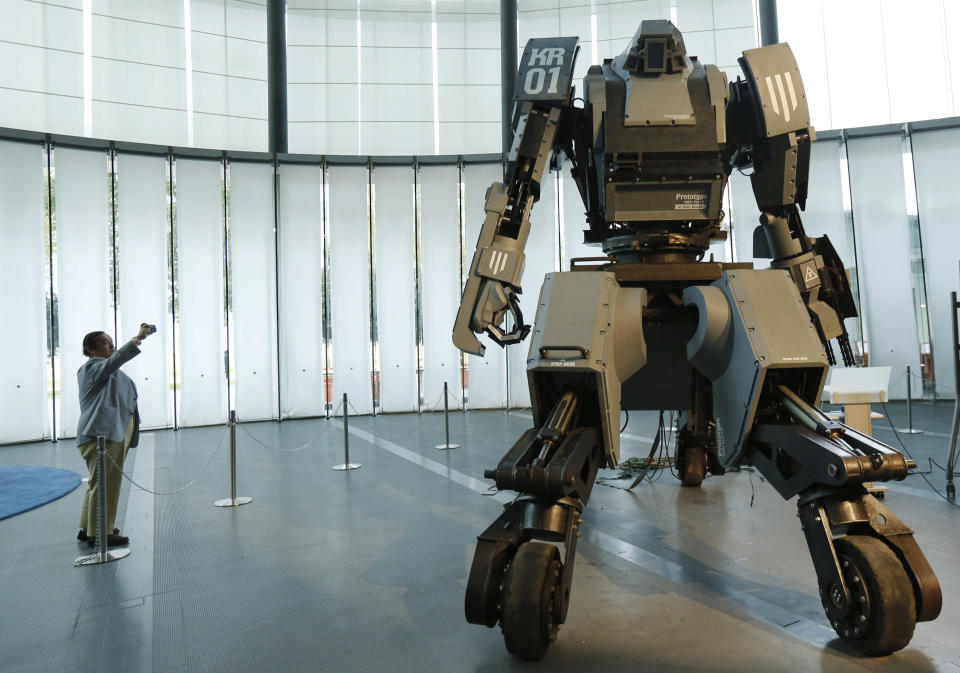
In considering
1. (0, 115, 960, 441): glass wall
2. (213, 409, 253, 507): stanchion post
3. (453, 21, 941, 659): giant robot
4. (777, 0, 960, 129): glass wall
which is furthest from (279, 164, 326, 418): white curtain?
(777, 0, 960, 129): glass wall

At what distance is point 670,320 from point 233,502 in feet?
11.9

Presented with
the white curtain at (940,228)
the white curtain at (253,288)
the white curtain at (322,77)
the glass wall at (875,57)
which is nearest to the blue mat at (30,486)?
the white curtain at (253,288)

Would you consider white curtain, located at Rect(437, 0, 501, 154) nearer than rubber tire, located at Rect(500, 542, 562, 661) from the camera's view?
No

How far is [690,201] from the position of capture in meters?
3.13

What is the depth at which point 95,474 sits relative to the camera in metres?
3.81

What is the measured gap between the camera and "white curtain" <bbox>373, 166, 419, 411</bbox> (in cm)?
1071

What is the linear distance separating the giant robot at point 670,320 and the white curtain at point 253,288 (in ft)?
25.6

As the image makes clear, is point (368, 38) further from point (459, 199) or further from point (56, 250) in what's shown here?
point (56, 250)

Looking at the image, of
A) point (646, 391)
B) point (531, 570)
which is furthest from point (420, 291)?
point (531, 570)

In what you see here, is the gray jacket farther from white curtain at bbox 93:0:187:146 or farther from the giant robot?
white curtain at bbox 93:0:187:146

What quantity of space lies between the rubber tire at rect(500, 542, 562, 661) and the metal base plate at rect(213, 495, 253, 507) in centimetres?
332

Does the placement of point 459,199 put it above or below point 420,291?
above

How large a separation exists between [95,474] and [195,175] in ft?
23.7

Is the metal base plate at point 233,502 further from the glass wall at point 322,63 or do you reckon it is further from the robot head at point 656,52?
the glass wall at point 322,63
